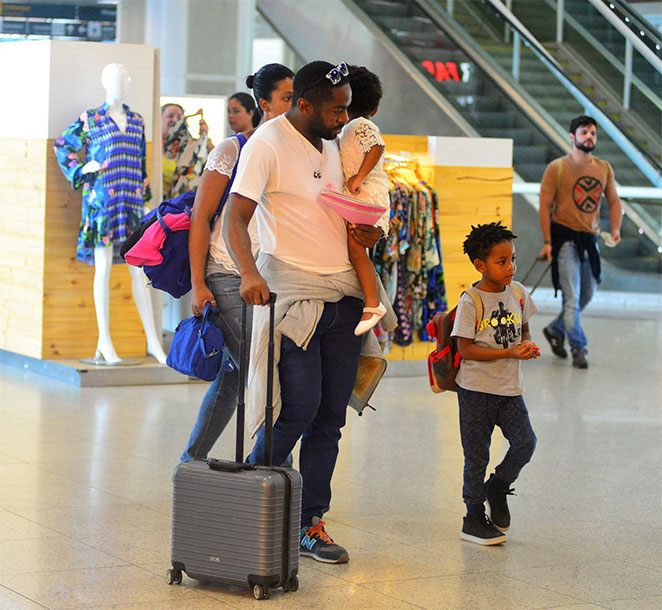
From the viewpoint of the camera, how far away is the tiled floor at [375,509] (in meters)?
3.58

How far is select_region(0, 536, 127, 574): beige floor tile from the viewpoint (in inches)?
147

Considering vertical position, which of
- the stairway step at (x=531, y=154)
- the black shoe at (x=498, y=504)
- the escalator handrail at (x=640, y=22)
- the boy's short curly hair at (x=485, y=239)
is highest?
the escalator handrail at (x=640, y=22)

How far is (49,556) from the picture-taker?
3.85m

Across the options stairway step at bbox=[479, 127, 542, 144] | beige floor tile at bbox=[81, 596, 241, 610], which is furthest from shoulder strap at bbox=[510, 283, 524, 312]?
stairway step at bbox=[479, 127, 542, 144]

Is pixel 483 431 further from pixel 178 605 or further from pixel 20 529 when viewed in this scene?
pixel 20 529

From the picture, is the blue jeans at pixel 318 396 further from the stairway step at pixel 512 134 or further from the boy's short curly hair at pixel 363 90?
the stairway step at pixel 512 134

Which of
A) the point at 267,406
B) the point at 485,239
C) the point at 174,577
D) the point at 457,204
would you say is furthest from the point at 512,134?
the point at 174,577

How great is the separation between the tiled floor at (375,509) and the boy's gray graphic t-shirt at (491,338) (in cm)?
53

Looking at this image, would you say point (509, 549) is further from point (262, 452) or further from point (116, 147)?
point (116, 147)

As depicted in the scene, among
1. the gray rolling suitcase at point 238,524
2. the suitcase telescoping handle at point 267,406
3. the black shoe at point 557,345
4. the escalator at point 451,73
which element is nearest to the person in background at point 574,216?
the black shoe at point 557,345

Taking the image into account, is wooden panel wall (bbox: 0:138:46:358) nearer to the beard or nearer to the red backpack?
the beard

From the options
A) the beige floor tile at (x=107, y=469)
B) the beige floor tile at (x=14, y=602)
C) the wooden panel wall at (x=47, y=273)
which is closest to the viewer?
the beige floor tile at (x=14, y=602)

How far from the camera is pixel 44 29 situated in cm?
2062

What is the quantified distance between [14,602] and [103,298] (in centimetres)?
441
